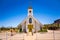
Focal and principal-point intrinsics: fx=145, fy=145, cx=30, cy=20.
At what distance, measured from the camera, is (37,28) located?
45.7ft

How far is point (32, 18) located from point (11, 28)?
2.25 metres

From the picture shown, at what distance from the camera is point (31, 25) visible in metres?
13.9

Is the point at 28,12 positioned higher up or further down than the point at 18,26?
higher up

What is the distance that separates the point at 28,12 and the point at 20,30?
1.91 m

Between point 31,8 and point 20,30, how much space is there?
2.38 meters

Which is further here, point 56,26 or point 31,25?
point 56,26

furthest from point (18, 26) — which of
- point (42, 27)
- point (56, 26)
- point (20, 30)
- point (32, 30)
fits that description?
point (56, 26)

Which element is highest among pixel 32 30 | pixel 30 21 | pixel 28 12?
pixel 28 12

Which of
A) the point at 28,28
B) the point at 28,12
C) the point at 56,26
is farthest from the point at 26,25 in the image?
the point at 56,26

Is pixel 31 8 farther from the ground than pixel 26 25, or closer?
farther from the ground

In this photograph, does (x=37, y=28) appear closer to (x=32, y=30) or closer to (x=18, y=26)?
(x=32, y=30)

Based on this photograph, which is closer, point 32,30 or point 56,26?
point 32,30

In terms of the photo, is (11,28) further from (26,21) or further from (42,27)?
(42,27)

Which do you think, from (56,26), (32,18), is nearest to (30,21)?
(32,18)
